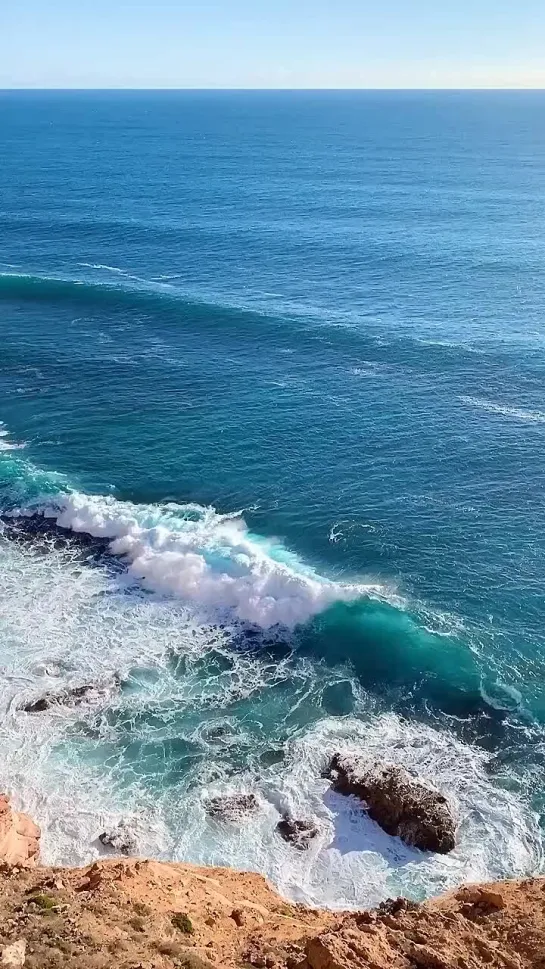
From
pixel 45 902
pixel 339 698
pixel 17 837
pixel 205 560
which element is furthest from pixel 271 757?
Result: pixel 205 560

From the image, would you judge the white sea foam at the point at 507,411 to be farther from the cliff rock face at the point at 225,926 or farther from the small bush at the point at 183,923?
the small bush at the point at 183,923


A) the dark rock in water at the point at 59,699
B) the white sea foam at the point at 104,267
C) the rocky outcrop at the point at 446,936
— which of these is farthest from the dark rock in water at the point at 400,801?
the white sea foam at the point at 104,267

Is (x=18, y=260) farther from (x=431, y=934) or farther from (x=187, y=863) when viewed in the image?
(x=431, y=934)

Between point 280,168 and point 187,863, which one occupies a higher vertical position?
point 280,168

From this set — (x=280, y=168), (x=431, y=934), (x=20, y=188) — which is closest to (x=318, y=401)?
(x=431, y=934)

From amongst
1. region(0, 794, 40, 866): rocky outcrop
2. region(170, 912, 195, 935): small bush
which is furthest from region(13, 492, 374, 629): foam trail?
region(170, 912, 195, 935): small bush

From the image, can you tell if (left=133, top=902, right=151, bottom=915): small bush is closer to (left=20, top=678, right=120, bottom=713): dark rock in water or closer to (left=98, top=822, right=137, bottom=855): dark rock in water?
(left=98, top=822, right=137, bottom=855): dark rock in water
